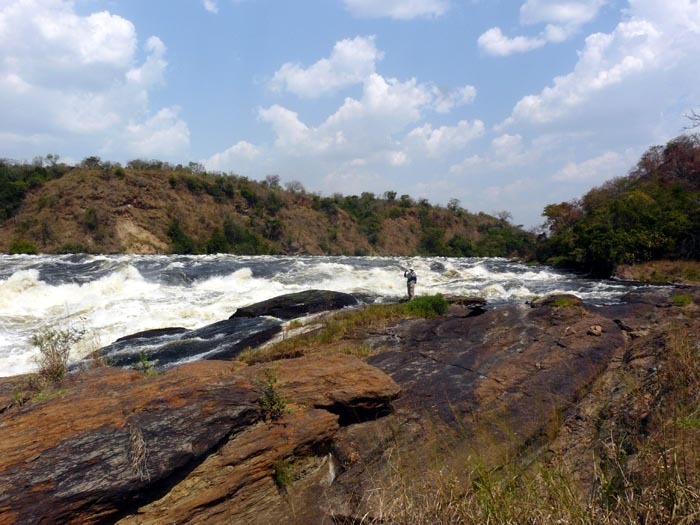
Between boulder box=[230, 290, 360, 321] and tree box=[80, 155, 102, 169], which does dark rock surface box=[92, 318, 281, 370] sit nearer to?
boulder box=[230, 290, 360, 321]

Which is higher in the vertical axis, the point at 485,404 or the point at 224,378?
the point at 224,378

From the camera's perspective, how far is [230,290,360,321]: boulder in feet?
41.1

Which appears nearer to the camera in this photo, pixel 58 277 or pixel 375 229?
pixel 58 277

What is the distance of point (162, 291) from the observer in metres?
17.5

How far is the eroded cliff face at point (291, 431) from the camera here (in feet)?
10.3

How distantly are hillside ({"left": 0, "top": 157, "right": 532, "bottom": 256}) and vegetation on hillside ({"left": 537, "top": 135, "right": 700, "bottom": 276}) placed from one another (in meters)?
30.4

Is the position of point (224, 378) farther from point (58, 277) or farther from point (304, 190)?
point (304, 190)

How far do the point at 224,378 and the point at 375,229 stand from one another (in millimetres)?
64518

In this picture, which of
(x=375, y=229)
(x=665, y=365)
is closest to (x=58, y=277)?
(x=665, y=365)

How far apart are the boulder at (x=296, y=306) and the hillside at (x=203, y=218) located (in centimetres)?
3428

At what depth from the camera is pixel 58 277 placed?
58.7 ft

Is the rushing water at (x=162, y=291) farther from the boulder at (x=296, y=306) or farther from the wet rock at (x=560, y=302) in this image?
the wet rock at (x=560, y=302)

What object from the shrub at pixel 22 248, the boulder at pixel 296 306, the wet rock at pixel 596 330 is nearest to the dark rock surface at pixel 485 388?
the wet rock at pixel 596 330

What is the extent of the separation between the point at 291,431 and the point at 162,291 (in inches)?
600
